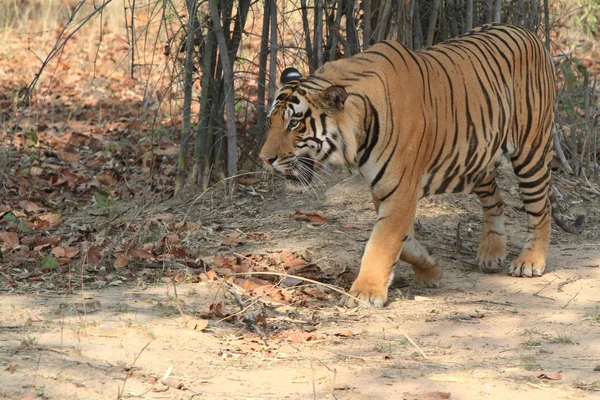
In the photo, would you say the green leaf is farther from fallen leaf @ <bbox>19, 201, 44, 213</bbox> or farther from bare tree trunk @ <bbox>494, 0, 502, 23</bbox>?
bare tree trunk @ <bbox>494, 0, 502, 23</bbox>

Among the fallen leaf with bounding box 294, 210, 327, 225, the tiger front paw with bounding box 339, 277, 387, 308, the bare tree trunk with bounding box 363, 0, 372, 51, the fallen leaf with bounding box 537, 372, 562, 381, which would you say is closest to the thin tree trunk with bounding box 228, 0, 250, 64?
the bare tree trunk with bounding box 363, 0, 372, 51

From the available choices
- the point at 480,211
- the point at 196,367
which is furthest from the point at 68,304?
the point at 480,211

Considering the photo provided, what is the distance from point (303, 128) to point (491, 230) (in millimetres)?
1975

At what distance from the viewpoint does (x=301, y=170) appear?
5.10 meters

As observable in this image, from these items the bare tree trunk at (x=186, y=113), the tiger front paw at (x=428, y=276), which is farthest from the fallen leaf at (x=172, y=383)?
the bare tree trunk at (x=186, y=113)

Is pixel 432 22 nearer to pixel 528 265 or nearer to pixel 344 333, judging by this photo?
pixel 528 265

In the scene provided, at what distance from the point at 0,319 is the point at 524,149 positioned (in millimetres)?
3567

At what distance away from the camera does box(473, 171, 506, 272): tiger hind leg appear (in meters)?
6.27

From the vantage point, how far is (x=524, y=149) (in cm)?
623

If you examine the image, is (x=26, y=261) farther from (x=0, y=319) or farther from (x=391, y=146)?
(x=391, y=146)

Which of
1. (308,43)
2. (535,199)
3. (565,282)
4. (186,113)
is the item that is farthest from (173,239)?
(565,282)

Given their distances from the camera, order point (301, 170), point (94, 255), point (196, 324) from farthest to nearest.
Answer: point (94, 255) → point (301, 170) → point (196, 324)

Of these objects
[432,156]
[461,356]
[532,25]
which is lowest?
[461,356]

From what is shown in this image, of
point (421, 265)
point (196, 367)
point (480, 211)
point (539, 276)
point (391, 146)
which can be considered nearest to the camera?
point (196, 367)
